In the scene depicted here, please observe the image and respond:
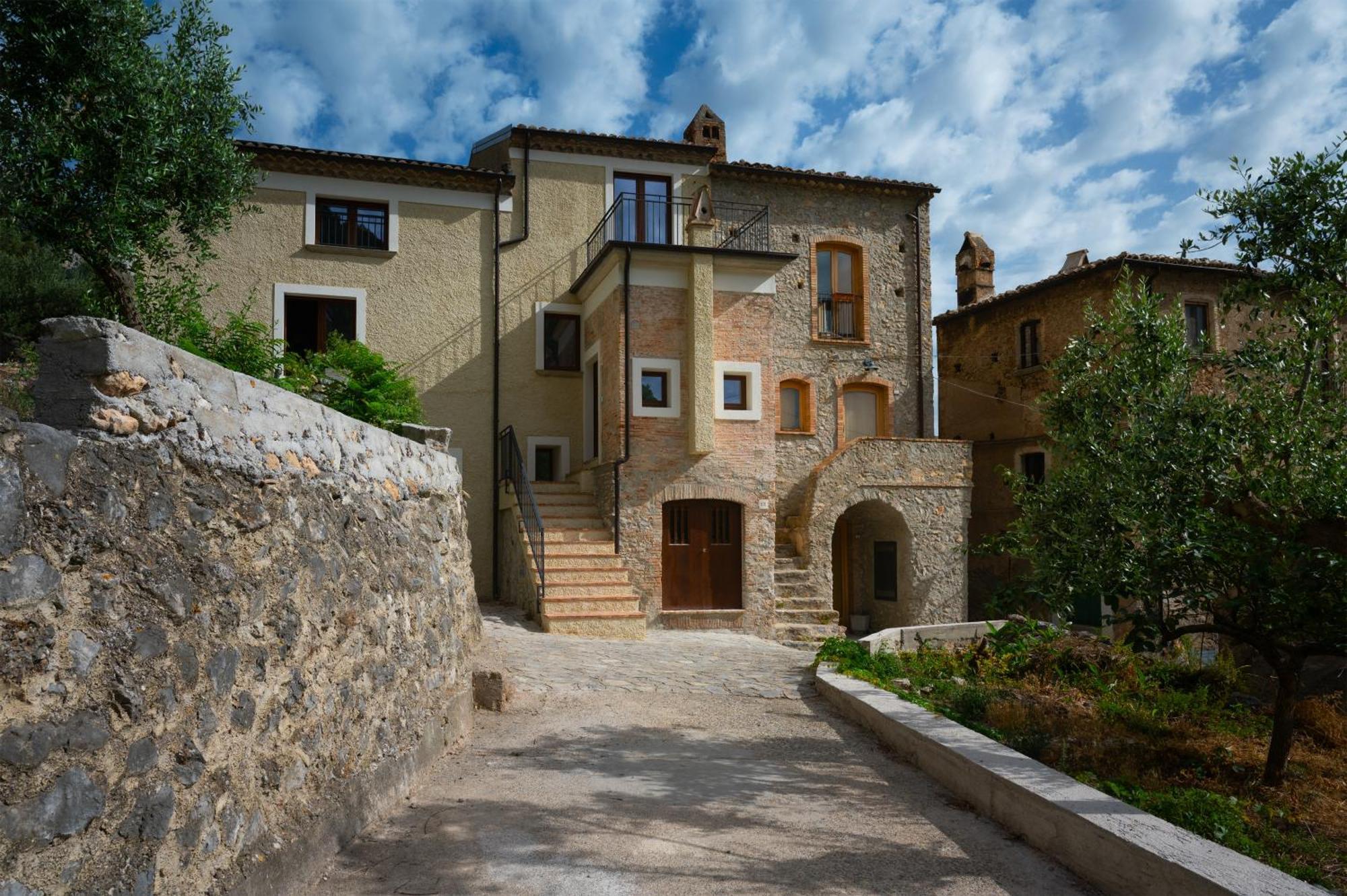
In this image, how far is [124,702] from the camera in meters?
2.56

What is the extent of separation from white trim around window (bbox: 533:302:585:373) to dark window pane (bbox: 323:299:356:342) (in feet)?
10.8

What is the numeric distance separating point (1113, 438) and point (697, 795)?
12.9 feet

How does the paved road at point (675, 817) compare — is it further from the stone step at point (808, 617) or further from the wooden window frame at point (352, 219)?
the wooden window frame at point (352, 219)

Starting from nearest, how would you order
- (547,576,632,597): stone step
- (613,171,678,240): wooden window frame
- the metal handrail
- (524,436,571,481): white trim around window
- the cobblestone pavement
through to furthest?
the cobblestone pavement < (547,576,632,597): stone step < the metal handrail < (524,436,571,481): white trim around window < (613,171,678,240): wooden window frame

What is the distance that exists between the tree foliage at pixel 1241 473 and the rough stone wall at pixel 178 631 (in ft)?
15.3

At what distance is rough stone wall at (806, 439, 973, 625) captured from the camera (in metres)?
17.5

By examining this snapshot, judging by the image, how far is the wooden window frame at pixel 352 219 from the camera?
16.1 meters

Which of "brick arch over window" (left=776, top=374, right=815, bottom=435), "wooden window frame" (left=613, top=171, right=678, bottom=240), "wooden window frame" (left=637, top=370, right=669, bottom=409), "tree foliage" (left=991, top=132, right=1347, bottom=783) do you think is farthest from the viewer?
"brick arch over window" (left=776, top=374, right=815, bottom=435)

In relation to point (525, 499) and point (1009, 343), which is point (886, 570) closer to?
point (1009, 343)

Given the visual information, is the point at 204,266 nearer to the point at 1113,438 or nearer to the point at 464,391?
the point at 464,391

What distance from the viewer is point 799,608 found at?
53.3ft

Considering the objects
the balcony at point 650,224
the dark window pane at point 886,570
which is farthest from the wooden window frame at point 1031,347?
the balcony at point 650,224

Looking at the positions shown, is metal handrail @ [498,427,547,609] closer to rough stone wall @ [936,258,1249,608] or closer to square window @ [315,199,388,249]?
square window @ [315,199,388,249]

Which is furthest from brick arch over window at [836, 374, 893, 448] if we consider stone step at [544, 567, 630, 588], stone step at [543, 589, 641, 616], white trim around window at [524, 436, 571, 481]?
stone step at [543, 589, 641, 616]
